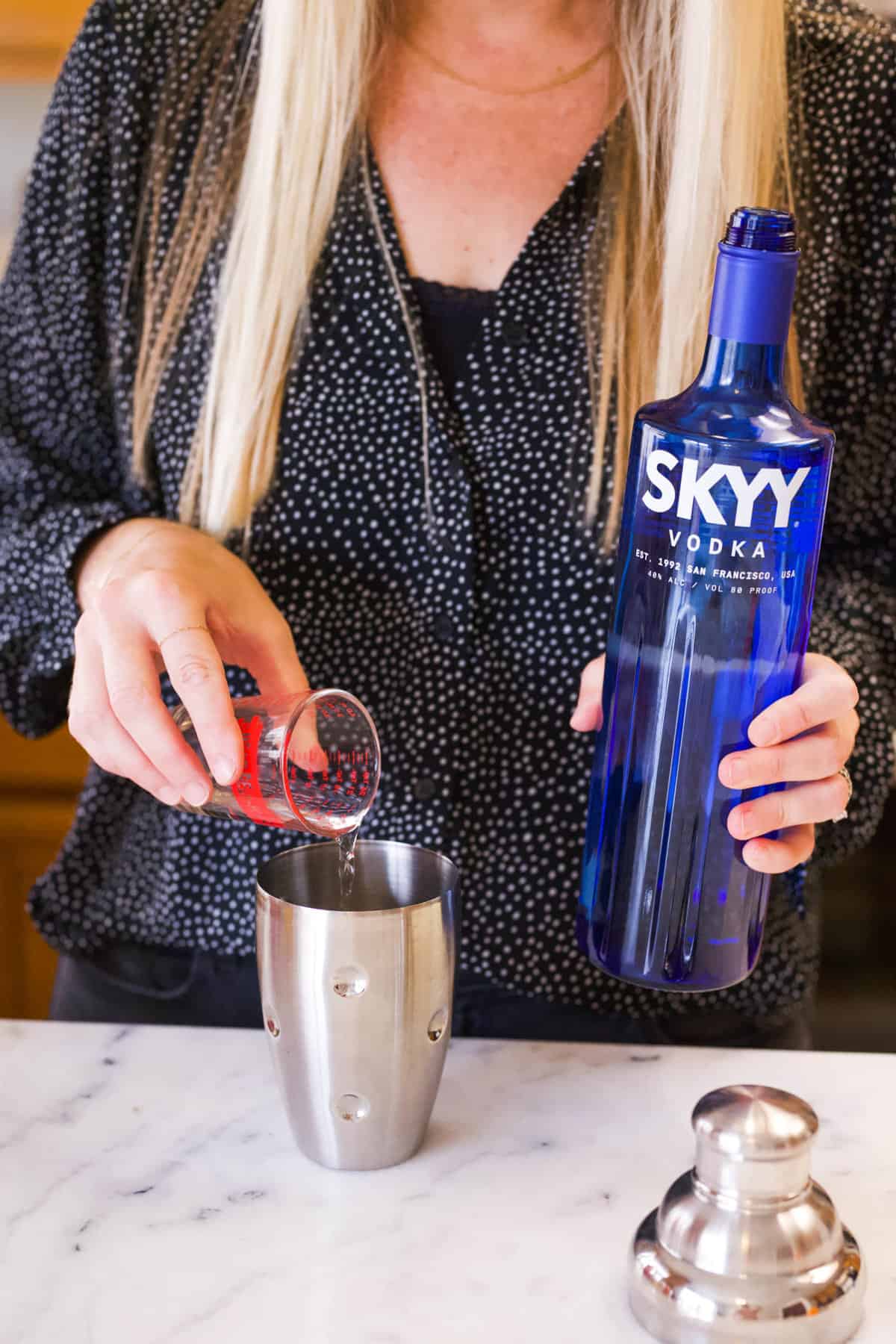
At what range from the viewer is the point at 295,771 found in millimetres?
803

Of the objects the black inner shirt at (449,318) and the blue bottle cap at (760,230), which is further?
the black inner shirt at (449,318)

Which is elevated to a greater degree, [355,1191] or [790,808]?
[790,808]

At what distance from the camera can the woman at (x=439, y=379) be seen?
1049 millimetres

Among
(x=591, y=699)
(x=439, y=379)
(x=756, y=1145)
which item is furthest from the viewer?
(x=439, y=379)

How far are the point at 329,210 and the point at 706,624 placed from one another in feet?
1.78

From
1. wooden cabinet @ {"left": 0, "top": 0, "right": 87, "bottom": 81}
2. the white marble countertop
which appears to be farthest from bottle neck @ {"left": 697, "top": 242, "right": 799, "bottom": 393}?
wooden cabinet @ {"left": 0, "top": 0, "right": 87, "bottom": 81}

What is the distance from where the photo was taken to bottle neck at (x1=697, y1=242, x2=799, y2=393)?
24.8 inches

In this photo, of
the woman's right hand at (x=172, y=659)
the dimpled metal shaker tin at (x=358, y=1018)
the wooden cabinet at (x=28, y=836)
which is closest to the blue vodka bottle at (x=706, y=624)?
the dimpled metal shaker tin at (x=358, y=1018)

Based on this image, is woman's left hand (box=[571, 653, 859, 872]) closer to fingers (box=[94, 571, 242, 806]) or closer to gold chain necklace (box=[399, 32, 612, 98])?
fingers (box=[94, 571, 242, 806])

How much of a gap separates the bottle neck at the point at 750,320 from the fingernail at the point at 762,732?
16 centimetres

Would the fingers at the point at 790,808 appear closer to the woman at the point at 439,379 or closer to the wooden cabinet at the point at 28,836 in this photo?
the woman at the point at 439,379

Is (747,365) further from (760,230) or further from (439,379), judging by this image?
(439,379)

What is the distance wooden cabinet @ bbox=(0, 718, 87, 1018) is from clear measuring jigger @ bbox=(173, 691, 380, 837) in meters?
1.24

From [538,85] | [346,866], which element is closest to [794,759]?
[346,866]
